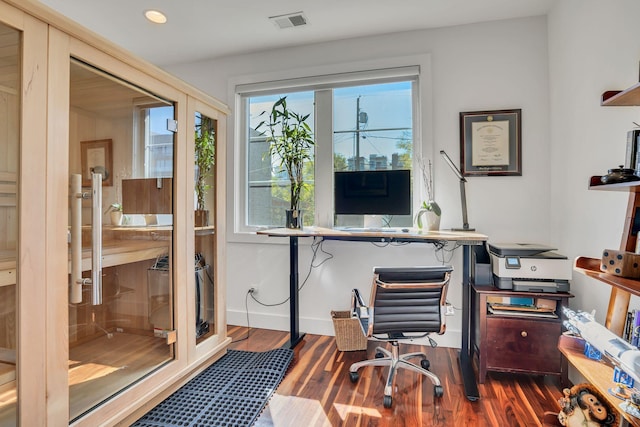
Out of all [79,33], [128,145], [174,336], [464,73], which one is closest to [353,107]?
[464,73]

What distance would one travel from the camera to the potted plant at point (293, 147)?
9.27 ft

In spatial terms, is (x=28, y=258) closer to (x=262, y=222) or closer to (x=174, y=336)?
(x=174, y=336)

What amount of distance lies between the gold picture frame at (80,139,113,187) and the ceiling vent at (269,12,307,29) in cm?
155

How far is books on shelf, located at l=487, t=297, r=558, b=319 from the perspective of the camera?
6.92ft

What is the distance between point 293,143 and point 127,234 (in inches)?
57.5

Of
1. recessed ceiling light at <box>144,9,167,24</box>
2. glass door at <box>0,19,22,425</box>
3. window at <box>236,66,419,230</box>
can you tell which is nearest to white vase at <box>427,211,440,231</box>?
window at <box>236,66,419,230</box>

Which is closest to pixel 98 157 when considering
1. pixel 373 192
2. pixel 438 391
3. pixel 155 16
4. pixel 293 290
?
pixel 155 16

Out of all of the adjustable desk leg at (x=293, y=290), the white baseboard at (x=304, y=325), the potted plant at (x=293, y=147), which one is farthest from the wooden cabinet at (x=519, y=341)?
the potted plant at (x=293, y=147)

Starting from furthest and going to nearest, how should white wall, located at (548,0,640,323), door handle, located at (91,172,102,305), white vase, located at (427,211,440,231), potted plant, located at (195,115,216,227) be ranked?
white vase, located at (427,211,440,231) → potted plant, located at (195,115,216,227) → white wall, located at (548,0,640,323) → door handle, located at (91,172,102,305)

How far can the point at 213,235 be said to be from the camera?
94.0 inches

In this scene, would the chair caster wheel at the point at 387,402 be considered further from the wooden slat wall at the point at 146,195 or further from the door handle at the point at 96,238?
the wooden slat wall at the point at 146,195

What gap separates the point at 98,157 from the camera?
1.89m

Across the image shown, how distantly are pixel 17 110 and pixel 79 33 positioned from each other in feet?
1.40

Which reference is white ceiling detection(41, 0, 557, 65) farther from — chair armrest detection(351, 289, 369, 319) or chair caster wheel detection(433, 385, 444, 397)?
chair caster wheel detection(433, 385, 444, 397)
